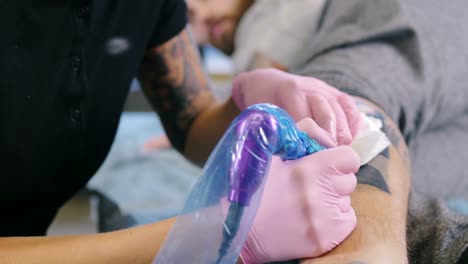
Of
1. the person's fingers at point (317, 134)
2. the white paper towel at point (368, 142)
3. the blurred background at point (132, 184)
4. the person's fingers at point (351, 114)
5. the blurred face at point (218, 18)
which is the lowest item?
the blurred background at point (132, 184)

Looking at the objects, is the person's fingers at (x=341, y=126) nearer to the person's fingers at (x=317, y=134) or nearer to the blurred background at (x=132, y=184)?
the person's fingers at (x=317, y=134)

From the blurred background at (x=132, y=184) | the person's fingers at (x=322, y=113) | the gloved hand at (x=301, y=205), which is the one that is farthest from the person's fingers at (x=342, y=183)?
the blurred background at (x=132, y=184)

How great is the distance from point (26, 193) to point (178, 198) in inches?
25.4

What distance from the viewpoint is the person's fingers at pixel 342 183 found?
2.28 feet

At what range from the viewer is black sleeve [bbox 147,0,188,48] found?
119cm

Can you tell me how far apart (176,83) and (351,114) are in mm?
474

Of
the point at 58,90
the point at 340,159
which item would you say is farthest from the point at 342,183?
the point at 58,90

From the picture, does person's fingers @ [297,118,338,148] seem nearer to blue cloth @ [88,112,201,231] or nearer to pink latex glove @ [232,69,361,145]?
pink latex glove @ [232,69,361,145]

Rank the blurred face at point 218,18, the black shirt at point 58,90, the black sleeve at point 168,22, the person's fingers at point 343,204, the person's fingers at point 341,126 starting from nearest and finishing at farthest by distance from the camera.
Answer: the person's fingers at point 343,204 → the person's fingers at point 341,126 → the black shirt at point 58,90 → the black sleeve at point 168,22 → the blurred face at point 218,18

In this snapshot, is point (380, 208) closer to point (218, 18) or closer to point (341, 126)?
point (341, 126)

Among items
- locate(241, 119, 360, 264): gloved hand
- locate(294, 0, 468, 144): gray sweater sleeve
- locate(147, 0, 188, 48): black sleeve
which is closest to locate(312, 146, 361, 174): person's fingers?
locate(241, 119, 360, 264): gloved hand

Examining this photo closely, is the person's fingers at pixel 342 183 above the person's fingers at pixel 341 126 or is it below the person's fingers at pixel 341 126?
above

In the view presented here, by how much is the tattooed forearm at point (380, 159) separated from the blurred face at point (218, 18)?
0.76m

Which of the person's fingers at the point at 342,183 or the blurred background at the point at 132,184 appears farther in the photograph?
the blurred background at the point at 132,184
